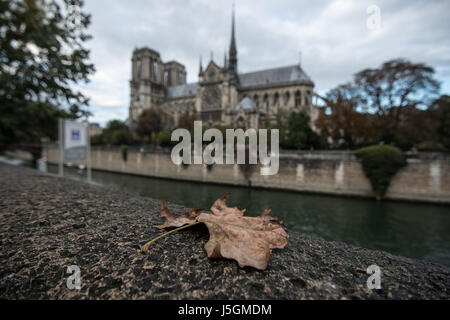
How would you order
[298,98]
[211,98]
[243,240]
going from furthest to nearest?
[211,98] < [298,98] < [243,240]

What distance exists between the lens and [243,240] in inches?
47.2

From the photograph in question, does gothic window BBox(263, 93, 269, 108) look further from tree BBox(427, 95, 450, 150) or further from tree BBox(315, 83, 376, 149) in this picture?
tree BBox(427, 95, 450, 150)

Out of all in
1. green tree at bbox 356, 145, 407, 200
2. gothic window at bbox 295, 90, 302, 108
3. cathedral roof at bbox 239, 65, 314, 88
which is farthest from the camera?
cathedral roof at bbox 239, 65, 314, 88

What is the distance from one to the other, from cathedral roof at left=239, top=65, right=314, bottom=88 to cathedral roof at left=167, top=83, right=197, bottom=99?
12797mm

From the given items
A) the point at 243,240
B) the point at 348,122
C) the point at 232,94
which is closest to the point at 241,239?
the point at 243,240

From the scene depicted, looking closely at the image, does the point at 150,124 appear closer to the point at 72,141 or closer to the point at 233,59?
the point at 233,59

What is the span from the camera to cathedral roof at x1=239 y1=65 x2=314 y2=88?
38844 mm

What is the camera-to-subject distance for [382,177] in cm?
1383

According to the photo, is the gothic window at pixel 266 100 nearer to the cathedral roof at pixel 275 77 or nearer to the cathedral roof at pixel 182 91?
the cathedral roof at pixel 275 77

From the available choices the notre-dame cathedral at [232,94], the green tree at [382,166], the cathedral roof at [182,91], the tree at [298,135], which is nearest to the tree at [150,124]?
the notre-dame cathedral at [232,94]

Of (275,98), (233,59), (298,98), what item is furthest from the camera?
(233,59)

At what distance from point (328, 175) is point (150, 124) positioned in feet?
95.4

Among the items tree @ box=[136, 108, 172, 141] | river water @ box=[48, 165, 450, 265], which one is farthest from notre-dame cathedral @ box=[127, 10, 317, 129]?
river water @ box=[48, 165, 450, 265]

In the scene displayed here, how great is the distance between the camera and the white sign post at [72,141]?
8.90m
